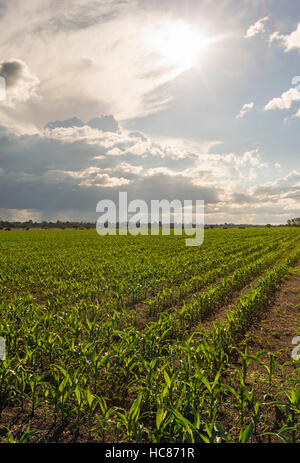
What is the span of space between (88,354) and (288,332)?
5351 millimetres

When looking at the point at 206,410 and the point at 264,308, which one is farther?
the point at 264,308

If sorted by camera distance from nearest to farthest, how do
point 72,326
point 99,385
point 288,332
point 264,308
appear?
point 99,385, point 72,326, point 288,332, point 264,308

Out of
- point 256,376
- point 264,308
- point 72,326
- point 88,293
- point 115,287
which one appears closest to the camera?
point 256,376

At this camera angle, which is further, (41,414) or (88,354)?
(88,354)

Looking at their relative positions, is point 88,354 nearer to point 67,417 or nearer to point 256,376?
point 67,417

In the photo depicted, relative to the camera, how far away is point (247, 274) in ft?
39.8

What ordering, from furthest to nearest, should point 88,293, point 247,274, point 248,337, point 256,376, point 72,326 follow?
1. point 247,274
2. point 88,293
3. point 248,337
4. point 72,326
5. point 256,376

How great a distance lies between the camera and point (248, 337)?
598 centimetres

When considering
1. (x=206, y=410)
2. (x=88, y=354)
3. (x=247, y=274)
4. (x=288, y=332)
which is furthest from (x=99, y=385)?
(x=247, y=274)

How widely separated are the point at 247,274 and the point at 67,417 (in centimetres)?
1080
